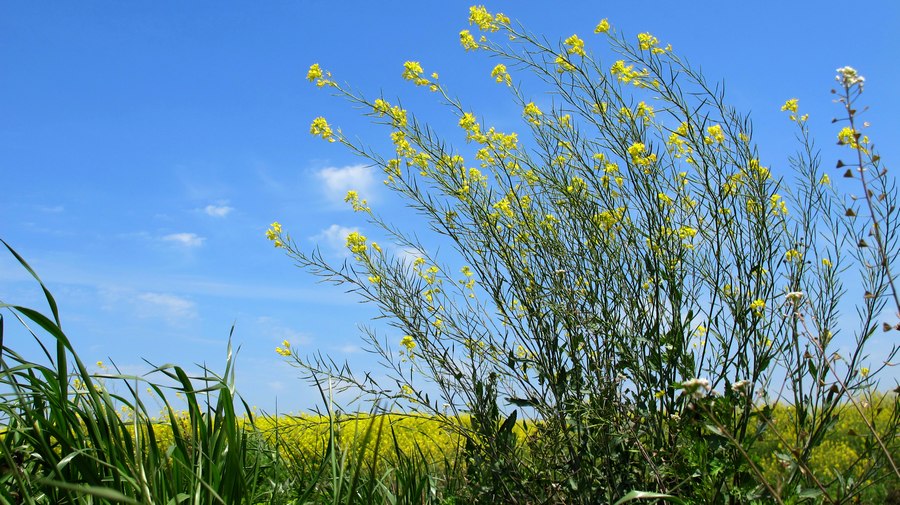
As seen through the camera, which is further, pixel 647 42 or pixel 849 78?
pixel 647 42

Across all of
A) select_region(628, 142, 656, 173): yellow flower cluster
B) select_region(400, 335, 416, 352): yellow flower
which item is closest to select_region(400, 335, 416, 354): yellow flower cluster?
select_region(400, 335, 416, 352): yellow flower

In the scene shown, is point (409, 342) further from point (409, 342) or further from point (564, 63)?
→ point (564, 63)

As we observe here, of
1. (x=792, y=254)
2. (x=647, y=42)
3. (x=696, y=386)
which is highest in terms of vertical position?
(x=647, y=42)

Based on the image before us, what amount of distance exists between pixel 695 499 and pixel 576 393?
57 centimetres

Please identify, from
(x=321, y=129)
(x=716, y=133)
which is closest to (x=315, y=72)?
(x=321, y=129)

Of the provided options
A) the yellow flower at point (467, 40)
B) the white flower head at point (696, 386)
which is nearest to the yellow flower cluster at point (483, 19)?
the yellow flower at point (467, 40)

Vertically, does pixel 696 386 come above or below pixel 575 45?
below

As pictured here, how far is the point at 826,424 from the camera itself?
9.86ft

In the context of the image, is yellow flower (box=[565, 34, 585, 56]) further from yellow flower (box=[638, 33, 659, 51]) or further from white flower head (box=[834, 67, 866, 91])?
white flower head (box=[834, 67, 866, 91])

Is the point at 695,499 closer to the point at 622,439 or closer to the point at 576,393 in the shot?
the point at 622,439

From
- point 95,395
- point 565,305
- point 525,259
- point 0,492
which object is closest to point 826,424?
point 565,305

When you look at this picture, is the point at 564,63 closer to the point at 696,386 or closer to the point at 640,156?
the point at 640,156

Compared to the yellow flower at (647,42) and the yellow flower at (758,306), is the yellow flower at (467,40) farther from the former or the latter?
the yellow flower at (758,306)

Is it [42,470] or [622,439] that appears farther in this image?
[622,439]
